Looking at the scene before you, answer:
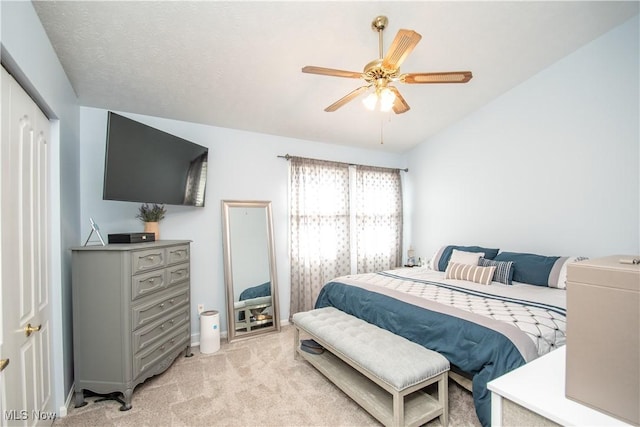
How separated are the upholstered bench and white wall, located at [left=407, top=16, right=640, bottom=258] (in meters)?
2.37

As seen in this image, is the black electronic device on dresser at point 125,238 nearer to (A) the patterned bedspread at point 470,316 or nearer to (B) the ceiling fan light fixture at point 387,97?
(A) the patterned bedspread at point 470,316

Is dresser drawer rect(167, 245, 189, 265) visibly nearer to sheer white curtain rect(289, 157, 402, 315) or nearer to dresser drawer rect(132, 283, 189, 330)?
dresser drawer rect(132, 283, 189, 330)

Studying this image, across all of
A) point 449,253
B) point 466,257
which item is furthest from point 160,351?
point 449,253

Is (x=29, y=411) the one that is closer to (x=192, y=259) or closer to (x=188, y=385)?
(x=188, y=385)

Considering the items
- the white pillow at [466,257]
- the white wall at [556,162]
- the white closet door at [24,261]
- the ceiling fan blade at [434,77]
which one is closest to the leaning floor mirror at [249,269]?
the white closet door at [24,261]

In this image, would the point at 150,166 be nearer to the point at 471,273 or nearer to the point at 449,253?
the point at 471,273

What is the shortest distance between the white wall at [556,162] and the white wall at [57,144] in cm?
380

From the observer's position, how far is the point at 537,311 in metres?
2.23

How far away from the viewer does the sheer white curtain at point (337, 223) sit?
13.5 ft

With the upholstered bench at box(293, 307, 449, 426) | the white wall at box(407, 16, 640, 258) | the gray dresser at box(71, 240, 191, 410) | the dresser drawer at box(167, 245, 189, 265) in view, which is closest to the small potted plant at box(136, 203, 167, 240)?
the dresser drawer at box(167, 245, 189, 265)

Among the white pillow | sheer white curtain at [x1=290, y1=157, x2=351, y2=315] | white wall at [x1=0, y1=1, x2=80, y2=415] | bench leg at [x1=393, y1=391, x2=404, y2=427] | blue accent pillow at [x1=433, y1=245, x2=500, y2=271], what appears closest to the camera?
white wall at [x1=0, y1=1, x2=80, y2=415]

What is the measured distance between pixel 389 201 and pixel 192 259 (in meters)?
3.13

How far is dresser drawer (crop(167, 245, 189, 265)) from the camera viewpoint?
271 centimetres

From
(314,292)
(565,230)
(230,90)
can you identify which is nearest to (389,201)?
(314,292)
